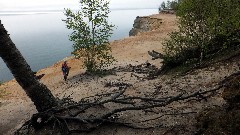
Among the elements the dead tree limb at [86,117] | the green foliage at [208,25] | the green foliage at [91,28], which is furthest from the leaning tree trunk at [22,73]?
the green foliage at [91,28]

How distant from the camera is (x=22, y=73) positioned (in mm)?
12133

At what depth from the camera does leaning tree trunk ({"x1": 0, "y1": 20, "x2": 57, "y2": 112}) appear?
1176 cm

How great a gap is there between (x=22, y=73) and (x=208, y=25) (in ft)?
40.0

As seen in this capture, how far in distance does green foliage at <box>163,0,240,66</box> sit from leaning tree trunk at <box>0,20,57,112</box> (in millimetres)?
10035

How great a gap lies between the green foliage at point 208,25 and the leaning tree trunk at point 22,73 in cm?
1004

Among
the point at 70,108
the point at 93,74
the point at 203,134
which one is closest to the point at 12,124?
the point at 70,108

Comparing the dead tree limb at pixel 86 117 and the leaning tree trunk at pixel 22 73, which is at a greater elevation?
the leaning tree trunk at pixel 22 73

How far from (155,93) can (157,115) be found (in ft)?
10.7

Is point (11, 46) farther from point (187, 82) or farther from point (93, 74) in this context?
point (93, 74)

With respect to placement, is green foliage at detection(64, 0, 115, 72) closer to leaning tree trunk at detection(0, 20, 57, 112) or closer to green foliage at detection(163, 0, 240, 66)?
green foliage at detection(163, 0, 240, 66)

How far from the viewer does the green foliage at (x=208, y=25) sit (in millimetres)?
19703

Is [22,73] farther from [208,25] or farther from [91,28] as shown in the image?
[91,28]

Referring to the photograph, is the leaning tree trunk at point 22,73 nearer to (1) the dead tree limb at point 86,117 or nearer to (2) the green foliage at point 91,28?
(1) the dead tree limb at point 86,117

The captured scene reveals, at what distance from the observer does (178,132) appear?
10.4 meters
